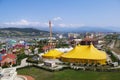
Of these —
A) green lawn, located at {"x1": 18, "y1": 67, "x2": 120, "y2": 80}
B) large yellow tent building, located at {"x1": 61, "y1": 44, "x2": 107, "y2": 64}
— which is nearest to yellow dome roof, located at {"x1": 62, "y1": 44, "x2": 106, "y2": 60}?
large yellow tent building, located at {"x1": 61, "y1": 44, "x2": 107, "y2": 64}

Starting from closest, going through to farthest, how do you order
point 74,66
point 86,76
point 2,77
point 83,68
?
1. point 2,77
2. point 86,76
3. point 83,68
4. point 74,66

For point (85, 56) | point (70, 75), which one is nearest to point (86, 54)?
point (85, 56)

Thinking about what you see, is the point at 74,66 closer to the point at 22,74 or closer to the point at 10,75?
the point at 22,74

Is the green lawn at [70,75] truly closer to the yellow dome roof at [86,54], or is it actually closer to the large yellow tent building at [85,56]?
the large yellow tent building at [85,56]

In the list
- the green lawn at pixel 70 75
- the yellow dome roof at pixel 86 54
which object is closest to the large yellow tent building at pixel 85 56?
the yellow dome roof at pixel 86 54

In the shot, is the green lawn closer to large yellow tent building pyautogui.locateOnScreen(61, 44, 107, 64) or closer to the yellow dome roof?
large yellow tent building pyautogui.locateOnScreen(61, 44, 107, 64)

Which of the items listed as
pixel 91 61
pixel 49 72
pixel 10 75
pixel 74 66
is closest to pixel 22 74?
pixel 49 72
